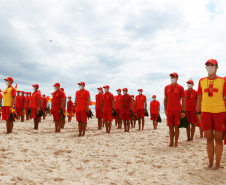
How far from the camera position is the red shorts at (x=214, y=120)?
411 centimetres

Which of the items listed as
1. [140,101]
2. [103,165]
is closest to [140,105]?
[140,101]

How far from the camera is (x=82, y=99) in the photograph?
27.9ft

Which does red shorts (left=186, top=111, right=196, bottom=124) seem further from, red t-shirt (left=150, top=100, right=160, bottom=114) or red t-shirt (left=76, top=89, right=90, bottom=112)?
red t-shirt (left=150, top=100, right=160, bottom=114)

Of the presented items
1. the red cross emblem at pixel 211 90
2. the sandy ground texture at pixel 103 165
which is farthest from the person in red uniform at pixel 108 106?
the red cross emblem at pixel 211 90

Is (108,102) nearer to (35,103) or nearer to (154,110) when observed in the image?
(35,103)

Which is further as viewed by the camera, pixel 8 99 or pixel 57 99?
pixel 57 99

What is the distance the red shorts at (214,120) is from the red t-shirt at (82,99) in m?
5.05

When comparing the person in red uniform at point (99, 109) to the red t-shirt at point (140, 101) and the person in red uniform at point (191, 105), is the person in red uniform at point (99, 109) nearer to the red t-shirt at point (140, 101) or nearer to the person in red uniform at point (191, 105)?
the red t-shirt at point (140, 101)

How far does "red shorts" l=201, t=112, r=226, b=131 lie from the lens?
411cm

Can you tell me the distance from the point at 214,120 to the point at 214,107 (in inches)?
9.9

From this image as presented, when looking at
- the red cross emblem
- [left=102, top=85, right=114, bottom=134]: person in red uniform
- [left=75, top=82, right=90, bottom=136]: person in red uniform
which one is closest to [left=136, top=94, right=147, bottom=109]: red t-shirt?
[left=102, top=85, right=114, bottom=134]: person in red uniform

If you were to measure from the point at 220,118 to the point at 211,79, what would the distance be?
78 centimetres

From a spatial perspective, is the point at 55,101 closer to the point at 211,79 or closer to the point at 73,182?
the point at 73,182

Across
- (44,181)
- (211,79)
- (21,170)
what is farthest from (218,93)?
(21,170)
